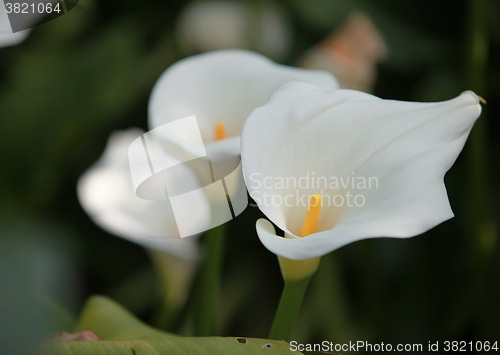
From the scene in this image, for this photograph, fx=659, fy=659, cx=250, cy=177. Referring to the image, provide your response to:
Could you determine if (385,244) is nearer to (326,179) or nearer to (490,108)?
(490,108)

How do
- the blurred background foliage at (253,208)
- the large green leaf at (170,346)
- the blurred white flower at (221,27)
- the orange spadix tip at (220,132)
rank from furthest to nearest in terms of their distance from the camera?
1. the blurred white flower at (221,27)
2. the blurred background foliage at (253,208)
3. the orange spadix tip at (220,132)
4. the large green leaf at (170,346)

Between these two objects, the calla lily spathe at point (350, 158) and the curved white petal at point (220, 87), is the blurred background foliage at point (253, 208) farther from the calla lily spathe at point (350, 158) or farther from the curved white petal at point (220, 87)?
the calla lily spathe at point (350, 158)

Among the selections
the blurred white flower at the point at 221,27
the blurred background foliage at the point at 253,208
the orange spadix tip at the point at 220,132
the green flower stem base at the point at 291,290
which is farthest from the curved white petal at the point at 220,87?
the blurred white flower at the point at 221,27

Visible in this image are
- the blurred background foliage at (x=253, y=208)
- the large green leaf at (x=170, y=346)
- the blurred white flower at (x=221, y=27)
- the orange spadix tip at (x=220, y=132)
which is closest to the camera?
the large green leaf at (x=170, y=346)

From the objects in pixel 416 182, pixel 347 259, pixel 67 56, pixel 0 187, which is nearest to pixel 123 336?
pixel 416 182

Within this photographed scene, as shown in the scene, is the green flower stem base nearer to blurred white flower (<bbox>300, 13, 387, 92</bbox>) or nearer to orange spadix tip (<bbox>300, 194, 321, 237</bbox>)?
orange spadix tip (<bbox>300, 194, 321, 237</bbox>)
